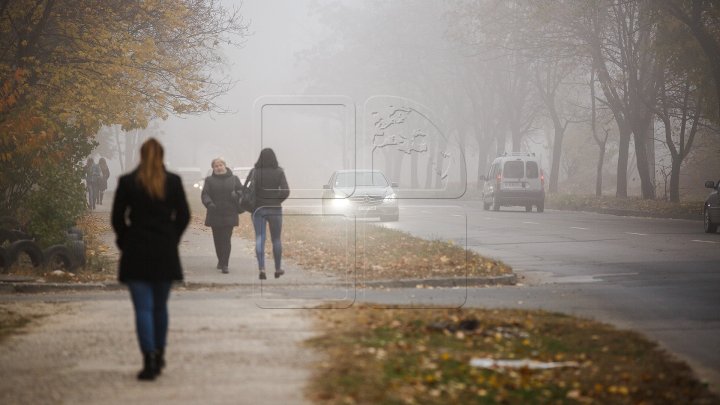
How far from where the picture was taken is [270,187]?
17.0 m

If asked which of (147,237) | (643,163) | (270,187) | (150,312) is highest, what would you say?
(643,163)

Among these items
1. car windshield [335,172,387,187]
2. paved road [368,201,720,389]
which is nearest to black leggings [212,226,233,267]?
paved road [368,201,720,389]

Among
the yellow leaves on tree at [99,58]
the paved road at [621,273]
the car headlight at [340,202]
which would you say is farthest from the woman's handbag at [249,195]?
the car headlight at [340,202]

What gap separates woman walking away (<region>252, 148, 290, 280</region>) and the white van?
2803cm

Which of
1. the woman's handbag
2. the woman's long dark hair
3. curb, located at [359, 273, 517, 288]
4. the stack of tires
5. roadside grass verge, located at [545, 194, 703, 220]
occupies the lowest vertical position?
curb, located at [359, 273, 517, 288]

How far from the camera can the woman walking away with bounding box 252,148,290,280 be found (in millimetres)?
16844

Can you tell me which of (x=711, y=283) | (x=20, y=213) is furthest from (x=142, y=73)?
(x=711, y=283)

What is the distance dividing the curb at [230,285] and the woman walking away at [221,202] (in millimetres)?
2041

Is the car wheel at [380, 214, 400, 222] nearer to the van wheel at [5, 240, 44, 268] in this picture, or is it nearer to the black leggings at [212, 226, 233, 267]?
the black leggings at [212, 226, 233, 267]

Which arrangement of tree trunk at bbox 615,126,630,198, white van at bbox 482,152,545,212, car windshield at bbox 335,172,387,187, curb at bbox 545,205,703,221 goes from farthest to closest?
tree trunk at bbox 615,126,630,198
white van at bbox 482,152,545,212
curb at bbox 545,205,703,221
car windshield at bbox 335,172,387,187

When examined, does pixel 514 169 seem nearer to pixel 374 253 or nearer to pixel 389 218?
pixel 389 218

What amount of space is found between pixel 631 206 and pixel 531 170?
4546 mm

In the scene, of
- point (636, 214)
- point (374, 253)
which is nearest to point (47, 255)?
point (374, 253)

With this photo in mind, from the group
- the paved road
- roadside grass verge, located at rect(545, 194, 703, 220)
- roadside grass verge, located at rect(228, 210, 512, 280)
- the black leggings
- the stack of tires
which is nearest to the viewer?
the paved road
